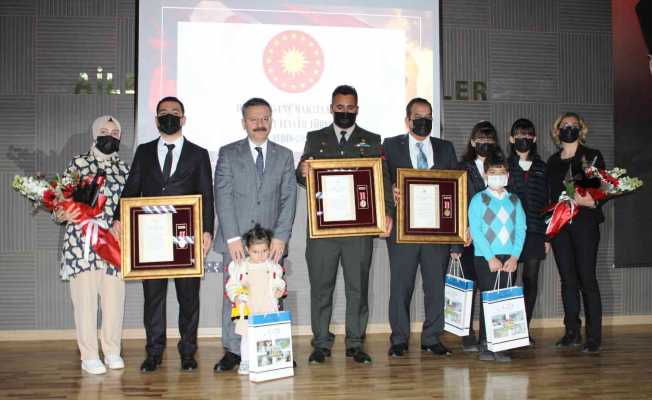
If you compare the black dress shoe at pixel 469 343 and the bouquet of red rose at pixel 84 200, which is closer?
the bouquet of red rose at pixel 84 200

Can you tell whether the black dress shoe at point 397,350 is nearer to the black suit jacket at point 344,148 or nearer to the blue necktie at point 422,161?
the black suit jacket at point 344,148

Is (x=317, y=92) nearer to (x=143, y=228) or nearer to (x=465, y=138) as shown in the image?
(x=465, y=138)

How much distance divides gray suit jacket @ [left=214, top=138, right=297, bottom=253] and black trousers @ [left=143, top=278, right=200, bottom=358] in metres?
0.33

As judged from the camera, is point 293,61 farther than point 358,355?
Yes

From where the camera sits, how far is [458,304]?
417 cm

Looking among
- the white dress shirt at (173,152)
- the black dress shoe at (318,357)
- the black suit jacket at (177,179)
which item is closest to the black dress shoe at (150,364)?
the black suit jacket at (177,179)

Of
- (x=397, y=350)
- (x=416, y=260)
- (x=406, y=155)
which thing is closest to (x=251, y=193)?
(x=406, y=155)

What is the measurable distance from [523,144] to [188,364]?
281 centimetres

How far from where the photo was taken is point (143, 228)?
3.86 metres

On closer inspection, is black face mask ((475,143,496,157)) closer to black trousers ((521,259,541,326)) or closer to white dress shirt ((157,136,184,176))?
black trousers ((521,259,541,326))

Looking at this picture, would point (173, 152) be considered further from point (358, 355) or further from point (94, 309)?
point (358, 355)

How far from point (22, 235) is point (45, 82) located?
4.27 ft

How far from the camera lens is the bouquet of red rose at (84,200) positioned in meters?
3.77

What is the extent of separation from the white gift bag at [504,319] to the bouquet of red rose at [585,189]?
2.37ft
